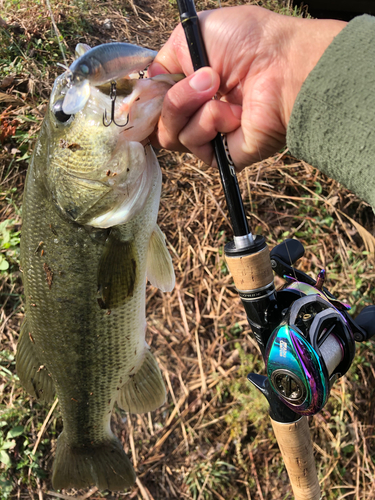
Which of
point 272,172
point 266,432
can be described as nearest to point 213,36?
point 272,172

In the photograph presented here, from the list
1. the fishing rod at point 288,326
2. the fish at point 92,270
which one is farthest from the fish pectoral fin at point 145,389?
the fishing rod at point 288,326

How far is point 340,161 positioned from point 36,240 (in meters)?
1.25

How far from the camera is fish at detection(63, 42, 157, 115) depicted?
3.72 feet

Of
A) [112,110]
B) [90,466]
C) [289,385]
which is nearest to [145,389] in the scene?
[90,466]

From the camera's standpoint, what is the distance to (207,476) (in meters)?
2.80

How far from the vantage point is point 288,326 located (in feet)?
4.48

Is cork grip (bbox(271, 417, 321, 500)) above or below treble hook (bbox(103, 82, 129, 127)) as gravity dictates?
below

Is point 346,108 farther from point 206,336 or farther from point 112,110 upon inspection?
point 206,336

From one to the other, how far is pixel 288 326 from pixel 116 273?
78 centimetres

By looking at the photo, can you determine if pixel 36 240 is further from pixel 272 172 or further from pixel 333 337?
pixel 272 172

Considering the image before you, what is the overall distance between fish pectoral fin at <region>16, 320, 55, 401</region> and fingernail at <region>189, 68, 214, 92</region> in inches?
56.7

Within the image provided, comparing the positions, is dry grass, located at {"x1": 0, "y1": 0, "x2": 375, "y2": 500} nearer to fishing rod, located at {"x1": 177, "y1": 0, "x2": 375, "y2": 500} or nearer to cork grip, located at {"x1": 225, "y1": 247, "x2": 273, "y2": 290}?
fishing rod, located at {"x1": 177, "y1": 0, "x2": 375, "y2": 500}

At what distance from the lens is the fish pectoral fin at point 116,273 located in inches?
64.4

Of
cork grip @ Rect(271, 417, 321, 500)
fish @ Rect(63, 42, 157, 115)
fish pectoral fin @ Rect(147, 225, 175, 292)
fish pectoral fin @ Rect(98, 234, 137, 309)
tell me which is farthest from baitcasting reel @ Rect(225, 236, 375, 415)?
fish @ Rect(63, 42, 157, 115)
